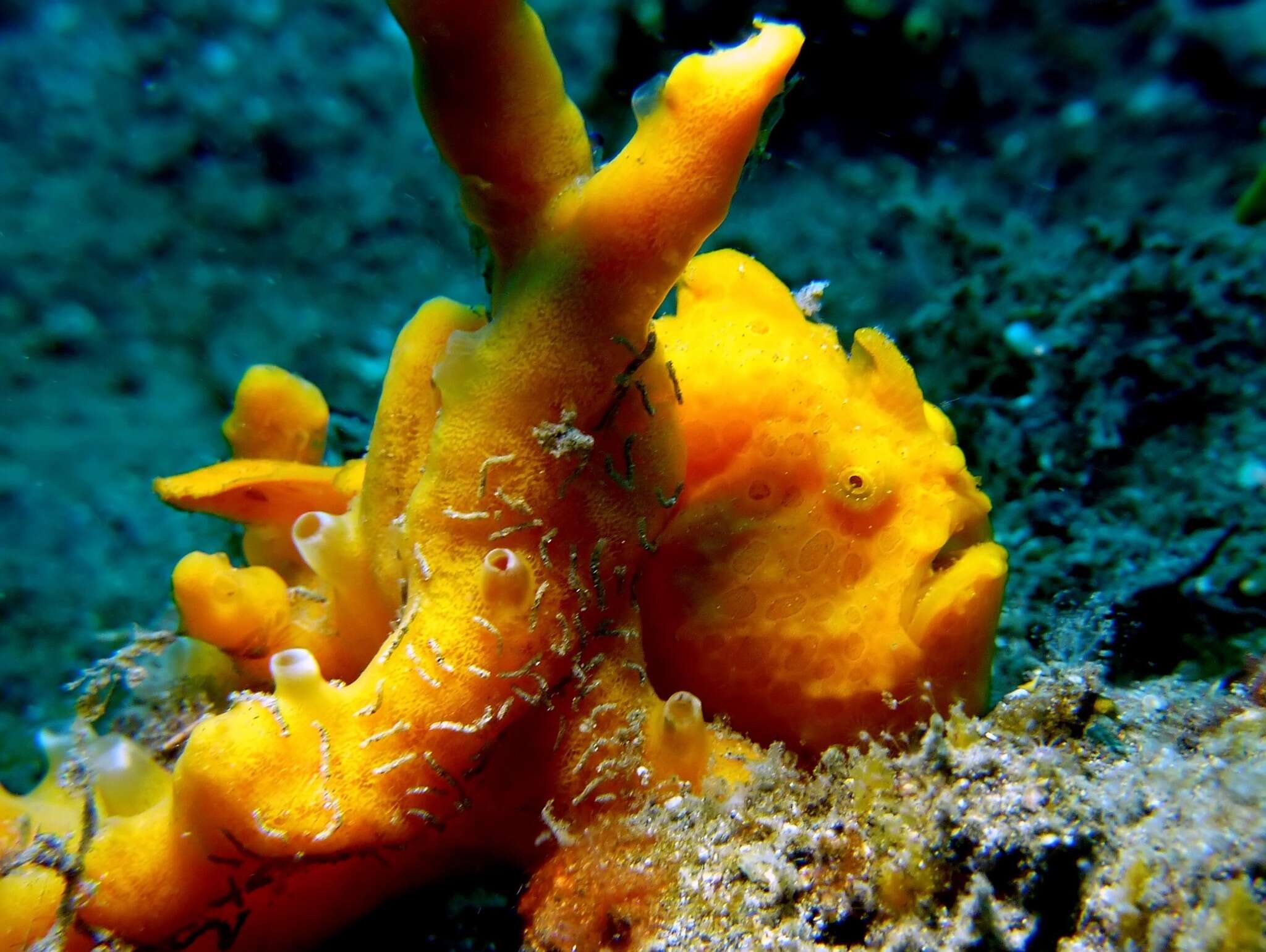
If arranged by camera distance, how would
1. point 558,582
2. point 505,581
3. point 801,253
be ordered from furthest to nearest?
point 801,253, point 558,582, point 505,581

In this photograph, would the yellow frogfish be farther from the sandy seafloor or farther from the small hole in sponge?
the sandy seafloor

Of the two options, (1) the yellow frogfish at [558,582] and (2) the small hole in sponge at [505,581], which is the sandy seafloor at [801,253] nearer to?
(1) the yellow frogfish at [558,582]

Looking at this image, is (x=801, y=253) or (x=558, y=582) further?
(x=801, y=253)

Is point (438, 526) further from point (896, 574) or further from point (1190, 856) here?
point (1190, 856)

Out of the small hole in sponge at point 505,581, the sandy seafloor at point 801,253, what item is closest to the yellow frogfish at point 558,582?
the small hole in sponge at point 505,581

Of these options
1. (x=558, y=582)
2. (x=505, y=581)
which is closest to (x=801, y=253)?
(x=558, y=582)

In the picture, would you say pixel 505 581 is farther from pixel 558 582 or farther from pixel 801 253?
pixel 801 253
